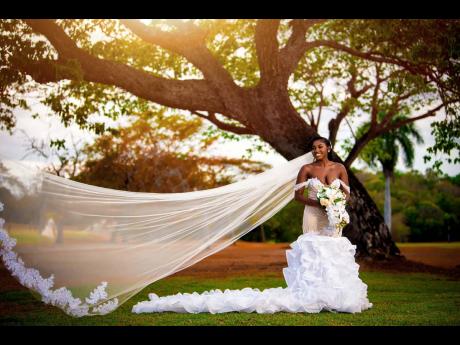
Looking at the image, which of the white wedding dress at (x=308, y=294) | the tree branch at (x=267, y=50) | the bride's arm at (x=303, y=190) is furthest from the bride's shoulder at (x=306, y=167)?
the tree branch at (x=267, y=50)

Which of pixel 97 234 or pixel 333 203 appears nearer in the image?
pixel 97 234

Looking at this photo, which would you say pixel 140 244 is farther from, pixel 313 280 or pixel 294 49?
pixel 294 49

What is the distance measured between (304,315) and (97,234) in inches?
104

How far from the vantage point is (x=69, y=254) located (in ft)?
21.2

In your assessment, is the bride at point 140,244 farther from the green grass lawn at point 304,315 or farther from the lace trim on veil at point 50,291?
the green grass lawn at point 304,315

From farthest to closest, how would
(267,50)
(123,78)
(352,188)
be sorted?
1. (352,188)
2. (267,50)
3. (123,78)

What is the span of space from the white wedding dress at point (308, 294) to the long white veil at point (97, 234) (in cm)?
47

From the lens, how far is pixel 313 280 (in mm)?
6691

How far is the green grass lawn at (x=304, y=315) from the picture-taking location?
6.03 metres

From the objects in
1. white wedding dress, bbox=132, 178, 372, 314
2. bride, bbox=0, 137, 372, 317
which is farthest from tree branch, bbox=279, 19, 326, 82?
white wedding dress, bbox=132, 178, 372, 314

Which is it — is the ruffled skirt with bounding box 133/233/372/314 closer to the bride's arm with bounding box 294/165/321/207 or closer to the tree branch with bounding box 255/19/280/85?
the bride's arm with bounding box 294/165/321/207

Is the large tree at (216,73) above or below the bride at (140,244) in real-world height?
above

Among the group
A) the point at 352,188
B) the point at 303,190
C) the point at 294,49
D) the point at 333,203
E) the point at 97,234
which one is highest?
the point at 294,49

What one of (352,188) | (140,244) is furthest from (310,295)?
(352,188)
